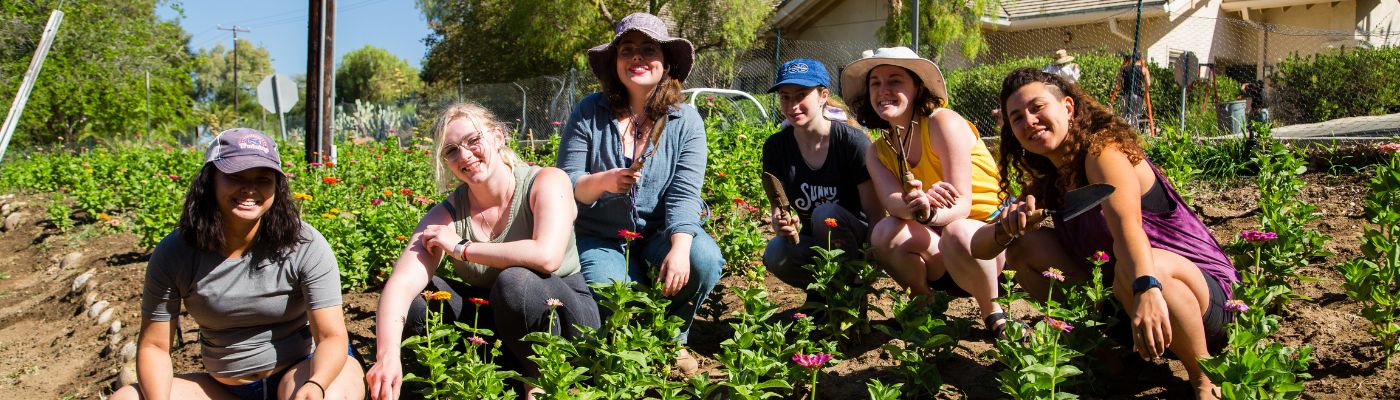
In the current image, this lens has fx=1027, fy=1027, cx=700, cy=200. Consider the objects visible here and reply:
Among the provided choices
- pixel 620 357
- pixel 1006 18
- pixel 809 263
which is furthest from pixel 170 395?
pixel 1006 18

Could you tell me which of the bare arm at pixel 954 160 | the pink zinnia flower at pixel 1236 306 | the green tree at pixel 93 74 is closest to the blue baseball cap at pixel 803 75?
the bare arm at pixel 954 160

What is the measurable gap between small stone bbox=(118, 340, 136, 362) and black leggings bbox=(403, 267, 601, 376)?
218 centimetres

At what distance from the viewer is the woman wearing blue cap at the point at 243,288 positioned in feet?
9.22

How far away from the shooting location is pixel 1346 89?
12.9 metres

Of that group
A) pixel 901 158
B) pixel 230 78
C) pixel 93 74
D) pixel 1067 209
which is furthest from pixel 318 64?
pixel 230 78

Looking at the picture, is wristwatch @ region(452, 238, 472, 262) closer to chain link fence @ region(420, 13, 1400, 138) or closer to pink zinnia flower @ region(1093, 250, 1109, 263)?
pink zinnia flower @ region(1093, 250, 1109, 263)

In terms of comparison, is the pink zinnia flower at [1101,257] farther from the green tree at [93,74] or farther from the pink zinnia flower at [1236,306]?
the green tree at [93,74]

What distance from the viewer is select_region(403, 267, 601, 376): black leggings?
3068 millimetres

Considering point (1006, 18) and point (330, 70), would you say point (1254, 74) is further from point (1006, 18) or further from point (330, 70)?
point (330, 70)

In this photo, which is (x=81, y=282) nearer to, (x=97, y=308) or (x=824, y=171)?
(x=97, y=308)

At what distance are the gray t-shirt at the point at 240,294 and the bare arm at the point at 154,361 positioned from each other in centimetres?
3

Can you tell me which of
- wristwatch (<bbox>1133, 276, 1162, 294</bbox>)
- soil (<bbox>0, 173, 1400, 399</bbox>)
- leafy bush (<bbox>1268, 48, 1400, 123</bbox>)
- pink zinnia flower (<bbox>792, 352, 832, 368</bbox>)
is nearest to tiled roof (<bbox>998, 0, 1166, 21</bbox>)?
leafy bush (<bbox>1268, 48, 1400, 123</bbox>)

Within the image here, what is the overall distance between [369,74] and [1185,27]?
48982 mm

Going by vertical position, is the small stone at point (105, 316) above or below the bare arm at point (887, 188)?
below
